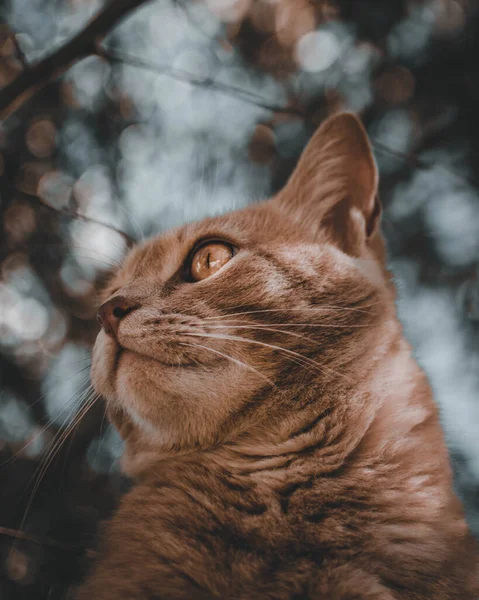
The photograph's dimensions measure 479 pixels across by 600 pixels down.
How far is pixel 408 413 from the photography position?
52.1 inches

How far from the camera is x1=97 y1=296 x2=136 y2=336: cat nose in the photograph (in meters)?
1.33

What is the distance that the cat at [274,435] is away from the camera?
106 cm

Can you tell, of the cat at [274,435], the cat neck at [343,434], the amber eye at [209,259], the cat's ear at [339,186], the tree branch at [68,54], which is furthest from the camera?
the cat's ear at [339,186]

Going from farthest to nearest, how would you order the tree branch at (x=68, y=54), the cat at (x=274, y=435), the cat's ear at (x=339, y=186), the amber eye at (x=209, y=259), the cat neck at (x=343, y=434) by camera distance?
the cat's ear at (x=339, y=186)
the amber eye at (x=209, y=259)
the tree branch at (x=68, y=54)
the cat neck at (x=343, y=434)
the cat at (x=274, y=435)

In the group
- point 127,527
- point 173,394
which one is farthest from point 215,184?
point 127,527

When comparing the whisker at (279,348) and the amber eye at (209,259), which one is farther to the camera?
the amber eye at (209,259)

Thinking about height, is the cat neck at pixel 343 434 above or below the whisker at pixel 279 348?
below

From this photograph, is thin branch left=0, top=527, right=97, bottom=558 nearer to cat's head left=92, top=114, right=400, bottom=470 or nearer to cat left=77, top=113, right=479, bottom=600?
cat left=77, top=113, right=479, bottom=600

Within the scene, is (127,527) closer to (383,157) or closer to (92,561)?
(92,561)

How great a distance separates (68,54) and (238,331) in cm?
91

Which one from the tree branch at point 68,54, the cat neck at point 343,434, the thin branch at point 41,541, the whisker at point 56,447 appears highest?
the tree branch at point 68,54

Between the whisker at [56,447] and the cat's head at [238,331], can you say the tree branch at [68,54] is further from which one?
the whisker at [56,447]

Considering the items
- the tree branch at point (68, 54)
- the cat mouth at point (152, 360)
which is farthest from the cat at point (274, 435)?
the tree branch at point (68, 54)

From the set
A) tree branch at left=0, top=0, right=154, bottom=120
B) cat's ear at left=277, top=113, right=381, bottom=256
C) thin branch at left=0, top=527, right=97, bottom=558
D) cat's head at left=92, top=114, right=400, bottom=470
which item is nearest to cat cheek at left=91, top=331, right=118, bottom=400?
cat's head at left=92, top=114, right=400, bottom=470
